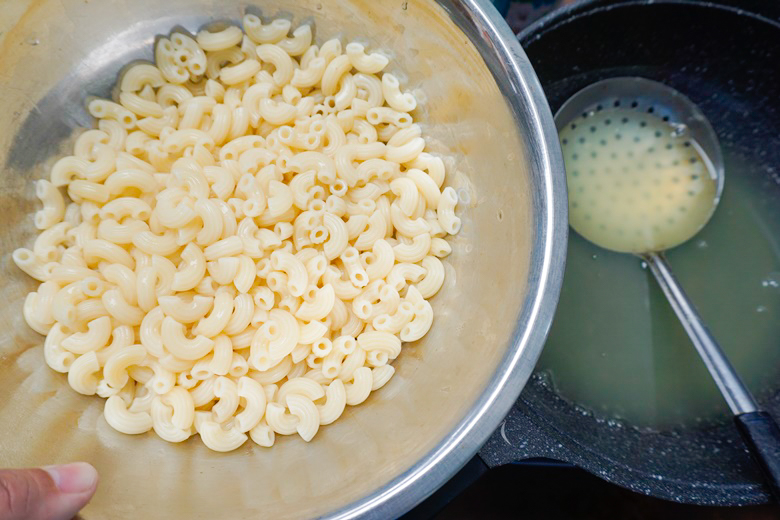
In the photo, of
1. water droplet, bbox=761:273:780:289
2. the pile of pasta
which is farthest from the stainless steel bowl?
water droplet, bbox=761:273:780:289

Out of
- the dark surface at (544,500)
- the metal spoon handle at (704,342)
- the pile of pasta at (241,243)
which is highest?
the pile of pasta at (241,243)

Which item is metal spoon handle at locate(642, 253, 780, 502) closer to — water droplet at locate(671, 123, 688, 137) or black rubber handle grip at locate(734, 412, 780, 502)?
black rubber handle grip at locate(734, 412, 780, 502)

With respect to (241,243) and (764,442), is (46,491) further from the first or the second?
(764,442)

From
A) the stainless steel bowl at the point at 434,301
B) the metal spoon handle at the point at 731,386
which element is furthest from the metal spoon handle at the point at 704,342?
the stainless steel bowl at the point at 434,301

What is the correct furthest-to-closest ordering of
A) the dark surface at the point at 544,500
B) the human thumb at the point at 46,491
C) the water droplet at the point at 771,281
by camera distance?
the dark surface at the point at 544,500, the water droplet at the point at 771,281, the human thumb at the point at 46,491

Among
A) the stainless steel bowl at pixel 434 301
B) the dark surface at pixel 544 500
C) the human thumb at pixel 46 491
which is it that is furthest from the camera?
the dark surface at pixel 544 500

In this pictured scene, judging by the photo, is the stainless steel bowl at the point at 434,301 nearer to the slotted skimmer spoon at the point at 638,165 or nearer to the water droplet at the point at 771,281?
the slotted skimmer spoon at the point at 638,165
